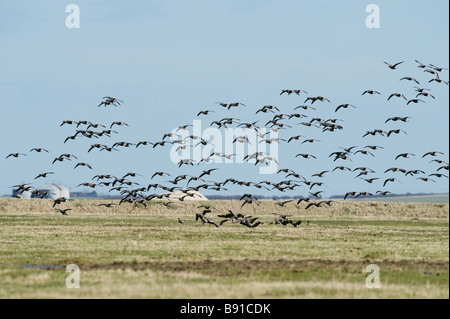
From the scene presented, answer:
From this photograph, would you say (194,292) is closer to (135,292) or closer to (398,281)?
(135,292)

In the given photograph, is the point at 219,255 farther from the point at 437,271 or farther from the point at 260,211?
the point at 260,211

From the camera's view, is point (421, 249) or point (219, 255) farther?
point (421, 249)

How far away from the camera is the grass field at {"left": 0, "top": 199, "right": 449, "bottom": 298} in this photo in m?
28.0

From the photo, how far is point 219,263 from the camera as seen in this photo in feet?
123

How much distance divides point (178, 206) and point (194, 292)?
3545 inches

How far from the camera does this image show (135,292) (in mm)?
27156

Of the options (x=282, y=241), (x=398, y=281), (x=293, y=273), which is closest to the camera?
(x=398, y=281)

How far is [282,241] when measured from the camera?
181ft

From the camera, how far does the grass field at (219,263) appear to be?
27953 mm
